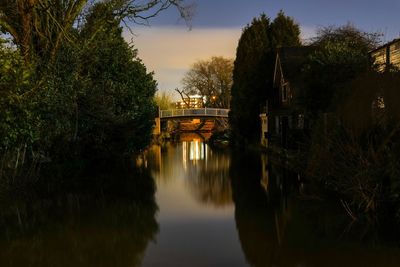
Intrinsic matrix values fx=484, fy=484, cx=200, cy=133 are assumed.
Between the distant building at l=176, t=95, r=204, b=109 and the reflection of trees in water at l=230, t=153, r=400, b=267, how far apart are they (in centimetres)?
6723

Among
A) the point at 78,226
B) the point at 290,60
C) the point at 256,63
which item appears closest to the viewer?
the point at 78,226

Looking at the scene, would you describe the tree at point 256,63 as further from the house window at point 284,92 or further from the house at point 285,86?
the house window at point 284,92

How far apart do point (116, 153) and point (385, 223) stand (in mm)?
17440

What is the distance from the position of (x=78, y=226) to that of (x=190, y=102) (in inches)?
2991

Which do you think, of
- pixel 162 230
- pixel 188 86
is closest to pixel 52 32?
pixel 162 230

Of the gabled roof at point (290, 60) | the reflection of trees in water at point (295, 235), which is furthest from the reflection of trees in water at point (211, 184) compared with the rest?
the gabled roof at point (290, 60)

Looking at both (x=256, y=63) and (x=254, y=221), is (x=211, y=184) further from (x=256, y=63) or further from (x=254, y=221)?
(x=256, y=63)

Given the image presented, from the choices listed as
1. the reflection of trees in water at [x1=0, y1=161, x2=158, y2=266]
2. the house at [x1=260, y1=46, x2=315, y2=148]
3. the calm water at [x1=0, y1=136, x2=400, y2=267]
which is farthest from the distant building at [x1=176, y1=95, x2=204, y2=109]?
the reflection of trees in water at [x1=0, y1=161, x2=158, y2=266]

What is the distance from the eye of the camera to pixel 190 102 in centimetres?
8662

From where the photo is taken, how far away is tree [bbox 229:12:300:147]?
4062 cm

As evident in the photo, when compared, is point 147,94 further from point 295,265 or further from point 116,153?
point 295,265

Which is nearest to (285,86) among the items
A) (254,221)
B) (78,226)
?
(254,221)

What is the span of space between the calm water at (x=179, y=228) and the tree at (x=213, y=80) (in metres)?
56.7

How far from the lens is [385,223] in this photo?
10.6 m
